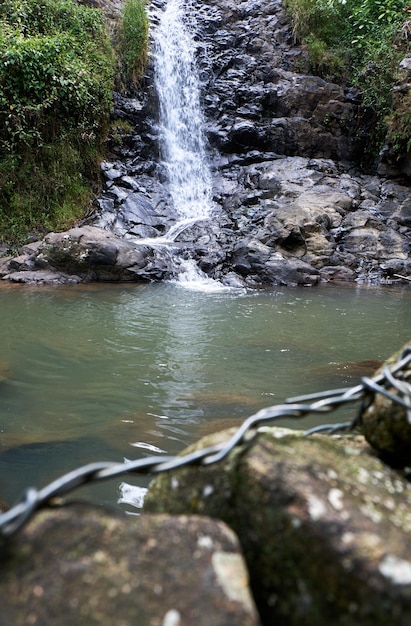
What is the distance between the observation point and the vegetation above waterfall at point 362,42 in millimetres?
13531

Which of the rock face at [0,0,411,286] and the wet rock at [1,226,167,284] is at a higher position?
the rock face at [0,0,411,286]

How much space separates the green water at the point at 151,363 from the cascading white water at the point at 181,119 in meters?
5.67

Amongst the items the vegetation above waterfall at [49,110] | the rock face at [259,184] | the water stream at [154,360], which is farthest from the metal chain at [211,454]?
the vegetation above waterfall at [49,110]

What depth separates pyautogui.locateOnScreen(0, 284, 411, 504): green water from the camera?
2.98 metres

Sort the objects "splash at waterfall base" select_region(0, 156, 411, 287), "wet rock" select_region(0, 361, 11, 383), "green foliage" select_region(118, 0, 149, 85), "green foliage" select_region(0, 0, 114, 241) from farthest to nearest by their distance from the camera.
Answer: "green foliage" select_region(118, 0, 149, 85) < "green foliage" select_region(0, 0, 114, 241) < "splash at waterfall base" select_region(0, 156, 411, 287) < "wet rock" select_region(0, 361, 11, 383)

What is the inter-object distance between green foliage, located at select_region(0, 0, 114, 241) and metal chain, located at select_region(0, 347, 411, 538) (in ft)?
36.6

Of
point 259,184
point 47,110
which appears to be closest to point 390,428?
point 259,184

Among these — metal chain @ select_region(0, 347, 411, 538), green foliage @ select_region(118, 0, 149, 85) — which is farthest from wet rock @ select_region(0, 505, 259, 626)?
green foliage @ select_region(118, 0, 149, 85)

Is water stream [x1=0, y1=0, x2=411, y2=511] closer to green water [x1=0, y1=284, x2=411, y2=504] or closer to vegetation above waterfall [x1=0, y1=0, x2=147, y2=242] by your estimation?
green water [x1=0, y1=284, x2=411, y2=504]

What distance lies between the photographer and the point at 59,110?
12117 mm

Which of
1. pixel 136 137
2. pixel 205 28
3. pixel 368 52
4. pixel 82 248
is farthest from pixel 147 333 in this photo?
pixel 205 28

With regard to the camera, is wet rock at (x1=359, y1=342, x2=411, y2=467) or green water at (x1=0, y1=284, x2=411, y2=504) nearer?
wet rock at (x1=359, y1=342, x2=411, y2=467)

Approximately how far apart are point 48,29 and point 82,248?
710 cm

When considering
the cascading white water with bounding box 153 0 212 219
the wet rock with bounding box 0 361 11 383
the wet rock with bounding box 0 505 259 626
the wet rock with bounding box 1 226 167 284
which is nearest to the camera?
the wet rock with bounding box 0 505 259 626
